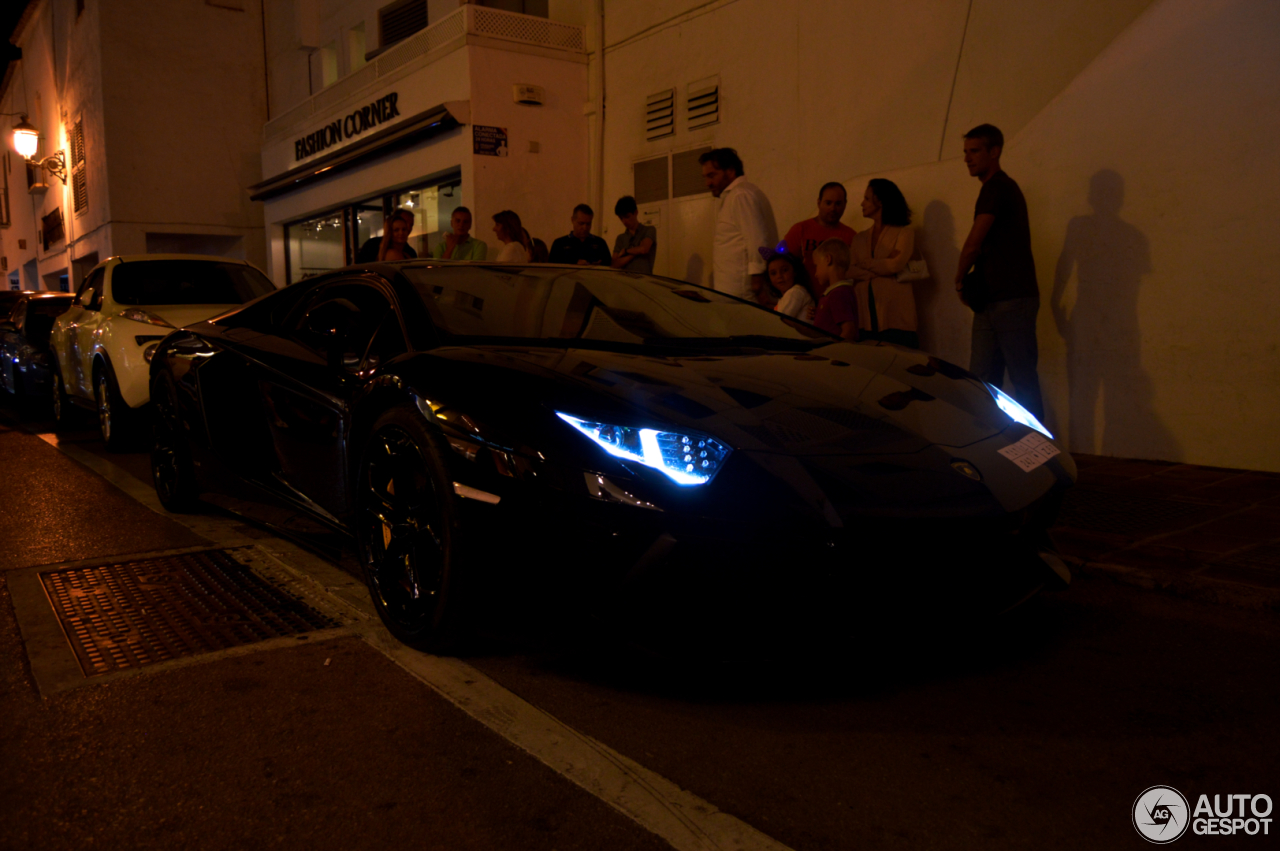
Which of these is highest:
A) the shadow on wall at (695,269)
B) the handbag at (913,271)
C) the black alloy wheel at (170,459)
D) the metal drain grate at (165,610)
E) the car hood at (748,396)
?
the shadow on wall at (695,269)

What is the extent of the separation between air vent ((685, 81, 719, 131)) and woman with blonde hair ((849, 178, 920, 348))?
287 centimetres

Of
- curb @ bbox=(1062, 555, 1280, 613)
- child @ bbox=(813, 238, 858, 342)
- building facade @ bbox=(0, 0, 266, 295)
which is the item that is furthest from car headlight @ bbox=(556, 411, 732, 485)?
building facade @ bbox=(0, 0, 266, 295)

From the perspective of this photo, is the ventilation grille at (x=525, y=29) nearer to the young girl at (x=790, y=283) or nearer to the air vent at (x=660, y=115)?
the air vent at (x=660, y=115)

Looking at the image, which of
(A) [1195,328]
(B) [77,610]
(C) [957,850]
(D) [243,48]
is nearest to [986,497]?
(C) [957,850]

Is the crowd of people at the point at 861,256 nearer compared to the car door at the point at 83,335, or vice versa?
the crowd of people at the point at 861,256

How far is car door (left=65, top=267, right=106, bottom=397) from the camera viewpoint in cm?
768

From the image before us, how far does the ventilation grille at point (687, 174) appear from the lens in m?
9.38

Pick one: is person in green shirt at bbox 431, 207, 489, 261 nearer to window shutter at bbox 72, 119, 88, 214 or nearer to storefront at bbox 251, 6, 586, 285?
storefront at bbox 251, 6, 586, 285

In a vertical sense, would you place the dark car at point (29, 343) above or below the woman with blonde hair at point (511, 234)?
below

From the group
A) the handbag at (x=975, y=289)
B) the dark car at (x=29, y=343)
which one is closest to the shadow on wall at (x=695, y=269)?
the handbag at (x=975, y=289)

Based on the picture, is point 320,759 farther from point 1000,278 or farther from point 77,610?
point 1000,278

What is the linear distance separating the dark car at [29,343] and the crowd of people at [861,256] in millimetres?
3638

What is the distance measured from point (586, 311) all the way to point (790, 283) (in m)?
2.97

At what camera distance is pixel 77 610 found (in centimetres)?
341
